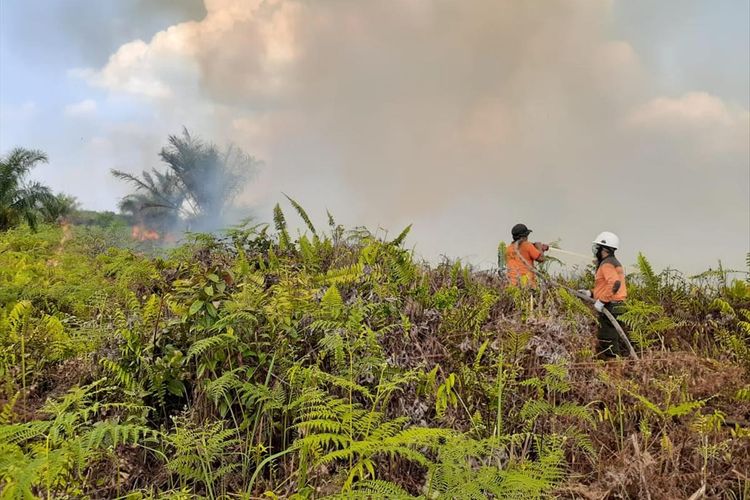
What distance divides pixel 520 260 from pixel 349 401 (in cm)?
573

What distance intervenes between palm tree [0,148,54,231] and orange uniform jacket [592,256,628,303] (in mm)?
24215

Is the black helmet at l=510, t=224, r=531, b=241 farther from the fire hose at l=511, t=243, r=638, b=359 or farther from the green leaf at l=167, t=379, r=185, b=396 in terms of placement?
the green leaf at l=167, t=379, r=185, b=396

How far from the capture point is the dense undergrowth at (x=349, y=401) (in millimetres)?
2889

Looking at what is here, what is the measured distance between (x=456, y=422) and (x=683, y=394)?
5.75 feet

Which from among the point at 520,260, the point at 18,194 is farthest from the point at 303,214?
the point at 18,194

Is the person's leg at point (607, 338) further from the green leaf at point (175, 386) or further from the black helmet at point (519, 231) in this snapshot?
the green leaf at point (175, 386)

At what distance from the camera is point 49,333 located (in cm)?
474

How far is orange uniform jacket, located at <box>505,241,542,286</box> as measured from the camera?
26.2 feet

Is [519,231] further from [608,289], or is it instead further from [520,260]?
[608,289]

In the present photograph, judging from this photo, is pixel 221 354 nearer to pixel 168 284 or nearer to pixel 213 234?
pixel 168 284

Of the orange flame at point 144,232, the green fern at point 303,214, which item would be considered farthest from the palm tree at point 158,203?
the green fern at point 303,214

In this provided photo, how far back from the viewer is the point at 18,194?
25.7m

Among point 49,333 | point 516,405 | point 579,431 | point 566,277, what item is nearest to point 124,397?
point 49,333

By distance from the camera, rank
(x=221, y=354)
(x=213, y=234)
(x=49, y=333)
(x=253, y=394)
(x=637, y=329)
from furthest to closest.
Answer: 1. (x=213, y=234)
2. (x=637, y=329)
3. (x=49, y=333)
4. (x=221, y=354)
5. (x=253, y=394)
